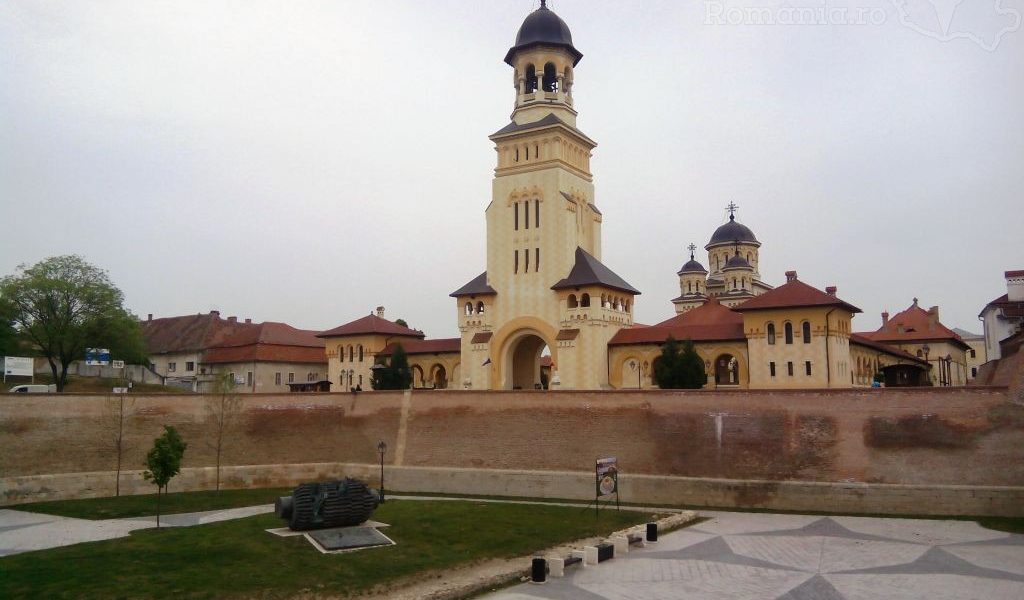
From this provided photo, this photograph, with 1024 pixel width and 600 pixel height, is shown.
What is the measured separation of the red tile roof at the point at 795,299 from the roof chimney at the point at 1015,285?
21.3ft

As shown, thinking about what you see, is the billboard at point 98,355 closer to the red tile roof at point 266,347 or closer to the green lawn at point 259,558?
the red tile roof at point 266,347

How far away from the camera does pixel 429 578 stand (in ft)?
54.5

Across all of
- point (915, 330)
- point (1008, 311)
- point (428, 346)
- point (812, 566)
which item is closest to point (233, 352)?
point (428, 346)

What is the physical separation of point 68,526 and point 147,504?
13.5 ft

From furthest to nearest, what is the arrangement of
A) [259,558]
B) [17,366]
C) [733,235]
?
1. [733,235]
2. [17,366]
3. [259,558]

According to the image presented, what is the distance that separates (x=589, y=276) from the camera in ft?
131

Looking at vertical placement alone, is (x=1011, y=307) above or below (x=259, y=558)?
above

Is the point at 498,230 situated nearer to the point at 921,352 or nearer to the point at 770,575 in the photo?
the point at 770,575

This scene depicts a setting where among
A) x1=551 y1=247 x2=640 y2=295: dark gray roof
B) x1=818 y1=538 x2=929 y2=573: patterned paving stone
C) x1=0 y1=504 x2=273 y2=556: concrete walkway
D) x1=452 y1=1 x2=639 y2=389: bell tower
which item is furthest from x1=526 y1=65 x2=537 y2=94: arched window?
x1=818 y1=538 x2=929 y2=573: patterned paving stone

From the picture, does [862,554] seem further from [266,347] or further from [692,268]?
[692,268]

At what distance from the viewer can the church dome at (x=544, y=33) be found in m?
42.8

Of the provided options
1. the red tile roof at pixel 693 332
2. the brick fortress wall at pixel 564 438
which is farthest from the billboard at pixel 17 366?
the red tile roof at pixel 693 332

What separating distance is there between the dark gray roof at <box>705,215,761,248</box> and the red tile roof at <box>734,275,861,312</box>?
31.5m

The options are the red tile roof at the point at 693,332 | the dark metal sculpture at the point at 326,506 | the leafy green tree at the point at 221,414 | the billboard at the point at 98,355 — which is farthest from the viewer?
the billboard at the point at 98,355
